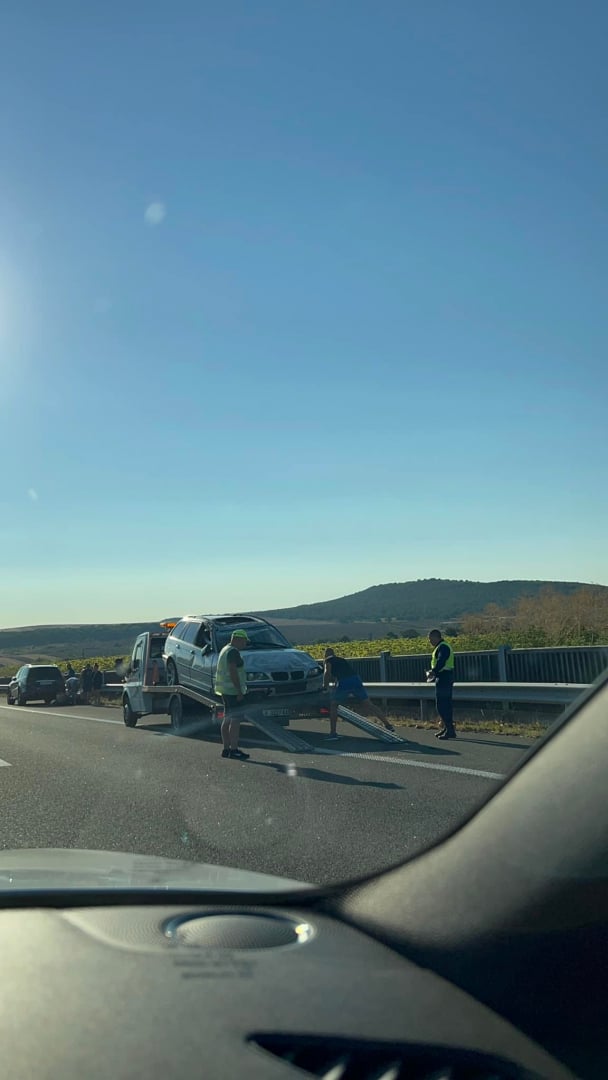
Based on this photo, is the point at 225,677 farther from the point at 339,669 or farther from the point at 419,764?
the point at 419,764

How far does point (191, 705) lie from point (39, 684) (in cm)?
2053

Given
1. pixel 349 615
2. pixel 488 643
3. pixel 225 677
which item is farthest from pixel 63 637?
pixel 225 677

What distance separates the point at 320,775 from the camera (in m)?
11.5

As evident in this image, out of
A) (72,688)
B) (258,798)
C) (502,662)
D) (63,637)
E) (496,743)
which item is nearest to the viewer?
(258,798)

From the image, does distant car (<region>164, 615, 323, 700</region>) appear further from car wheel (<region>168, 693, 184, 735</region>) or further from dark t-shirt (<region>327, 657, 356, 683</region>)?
dark t-shirt (<region>327, 657, 356, 683</region>)

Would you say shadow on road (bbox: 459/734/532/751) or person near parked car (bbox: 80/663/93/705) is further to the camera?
person near parked car (bbox: 80/663/93/705)

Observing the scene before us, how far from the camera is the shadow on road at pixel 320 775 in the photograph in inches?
412

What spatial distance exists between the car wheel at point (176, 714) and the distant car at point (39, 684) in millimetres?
19949

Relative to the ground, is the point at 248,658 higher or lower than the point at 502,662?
higher

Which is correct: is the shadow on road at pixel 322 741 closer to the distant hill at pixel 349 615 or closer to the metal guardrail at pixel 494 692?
the metal guardrail at pixel 494 692

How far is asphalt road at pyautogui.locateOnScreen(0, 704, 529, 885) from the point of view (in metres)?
7.28

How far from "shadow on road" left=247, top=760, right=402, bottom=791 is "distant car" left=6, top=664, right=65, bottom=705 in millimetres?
25971

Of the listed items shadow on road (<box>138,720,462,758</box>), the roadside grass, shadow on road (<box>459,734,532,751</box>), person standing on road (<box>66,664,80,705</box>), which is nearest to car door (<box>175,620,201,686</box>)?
shadow on road (<box>138,720,462,758</box>)

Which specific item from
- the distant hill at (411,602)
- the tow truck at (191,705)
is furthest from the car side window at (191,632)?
the distant hill at (411,602)
